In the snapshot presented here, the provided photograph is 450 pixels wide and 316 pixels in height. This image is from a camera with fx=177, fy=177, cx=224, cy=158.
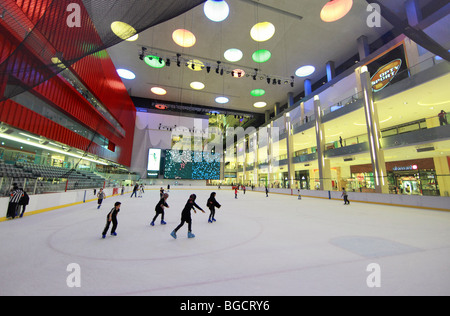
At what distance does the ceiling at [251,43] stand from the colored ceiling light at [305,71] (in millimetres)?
446

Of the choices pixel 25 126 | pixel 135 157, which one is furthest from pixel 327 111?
pixel 135 157

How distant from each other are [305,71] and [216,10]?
12.5 metres

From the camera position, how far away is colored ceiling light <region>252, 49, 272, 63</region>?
1739 cm

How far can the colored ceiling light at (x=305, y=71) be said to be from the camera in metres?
20.1

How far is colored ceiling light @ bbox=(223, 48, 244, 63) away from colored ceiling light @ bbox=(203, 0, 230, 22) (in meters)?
3.37

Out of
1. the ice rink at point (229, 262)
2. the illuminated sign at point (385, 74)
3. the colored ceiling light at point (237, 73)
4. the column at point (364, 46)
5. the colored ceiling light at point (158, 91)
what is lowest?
the ice rink at point (229, 262)

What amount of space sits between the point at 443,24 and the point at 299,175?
23116 millimetres

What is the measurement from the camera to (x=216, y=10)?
13.2 metres

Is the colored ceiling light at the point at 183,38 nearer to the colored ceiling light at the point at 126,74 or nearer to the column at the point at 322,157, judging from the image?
the colored ceiling light at the point at 126,74

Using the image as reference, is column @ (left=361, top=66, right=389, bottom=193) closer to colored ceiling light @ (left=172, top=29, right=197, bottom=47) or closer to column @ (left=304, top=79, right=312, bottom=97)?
column @ (left=304, top=79, right=312, bottom=97)

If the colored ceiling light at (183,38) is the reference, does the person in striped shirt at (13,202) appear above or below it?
below

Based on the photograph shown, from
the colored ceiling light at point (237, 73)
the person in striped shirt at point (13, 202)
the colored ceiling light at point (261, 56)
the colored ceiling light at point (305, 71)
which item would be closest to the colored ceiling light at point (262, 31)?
the colored ceiling light at point (261, 56)

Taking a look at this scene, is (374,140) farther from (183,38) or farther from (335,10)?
(183,38)

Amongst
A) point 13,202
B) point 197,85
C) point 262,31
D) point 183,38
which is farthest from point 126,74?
point 13,202
